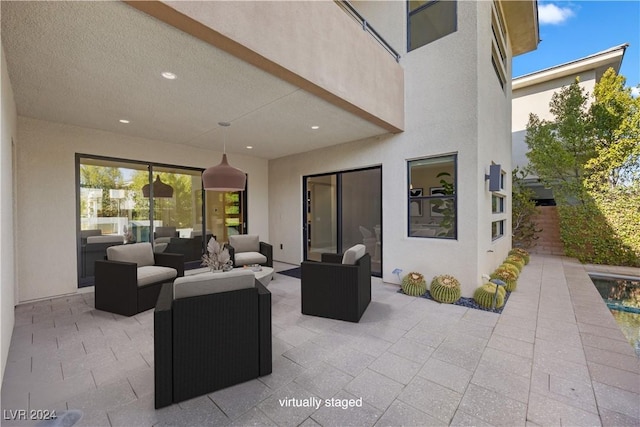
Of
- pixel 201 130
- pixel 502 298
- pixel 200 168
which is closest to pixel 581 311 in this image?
pixel 502 298

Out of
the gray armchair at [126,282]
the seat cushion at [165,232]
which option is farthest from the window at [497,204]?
the seat cushion at [165,232]

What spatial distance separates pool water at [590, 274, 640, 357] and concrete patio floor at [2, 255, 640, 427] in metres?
0.17

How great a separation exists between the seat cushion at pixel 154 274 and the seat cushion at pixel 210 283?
2.13 metres

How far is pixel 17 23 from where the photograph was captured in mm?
2176

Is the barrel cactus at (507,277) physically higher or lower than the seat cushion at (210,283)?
lower

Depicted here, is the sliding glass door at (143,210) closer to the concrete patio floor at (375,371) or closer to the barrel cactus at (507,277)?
the concrete patio floor at (375,371)

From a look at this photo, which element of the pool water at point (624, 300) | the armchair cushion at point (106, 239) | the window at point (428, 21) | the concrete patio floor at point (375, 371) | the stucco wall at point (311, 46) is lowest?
the pool water at point (624, 300)

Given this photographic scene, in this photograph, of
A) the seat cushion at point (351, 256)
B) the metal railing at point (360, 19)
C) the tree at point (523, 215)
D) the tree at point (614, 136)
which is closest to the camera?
the seat cushion at point (351, 256)

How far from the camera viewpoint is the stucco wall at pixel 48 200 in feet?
13.8

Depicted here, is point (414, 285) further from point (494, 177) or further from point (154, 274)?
point (154, 274)

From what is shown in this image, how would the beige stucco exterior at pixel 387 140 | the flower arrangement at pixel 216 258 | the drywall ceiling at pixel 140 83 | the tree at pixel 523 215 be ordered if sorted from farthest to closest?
the tree at pixel 523 215
the beige stucco exterior at pixel 387 140
the flower arrangement at pixel 216 258
the drywall ceiling at pixel 140 83

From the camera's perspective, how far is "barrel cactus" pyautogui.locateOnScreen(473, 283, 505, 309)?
12.9ft

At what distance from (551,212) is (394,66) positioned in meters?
7.31

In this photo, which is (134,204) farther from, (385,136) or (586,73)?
(586,73)
